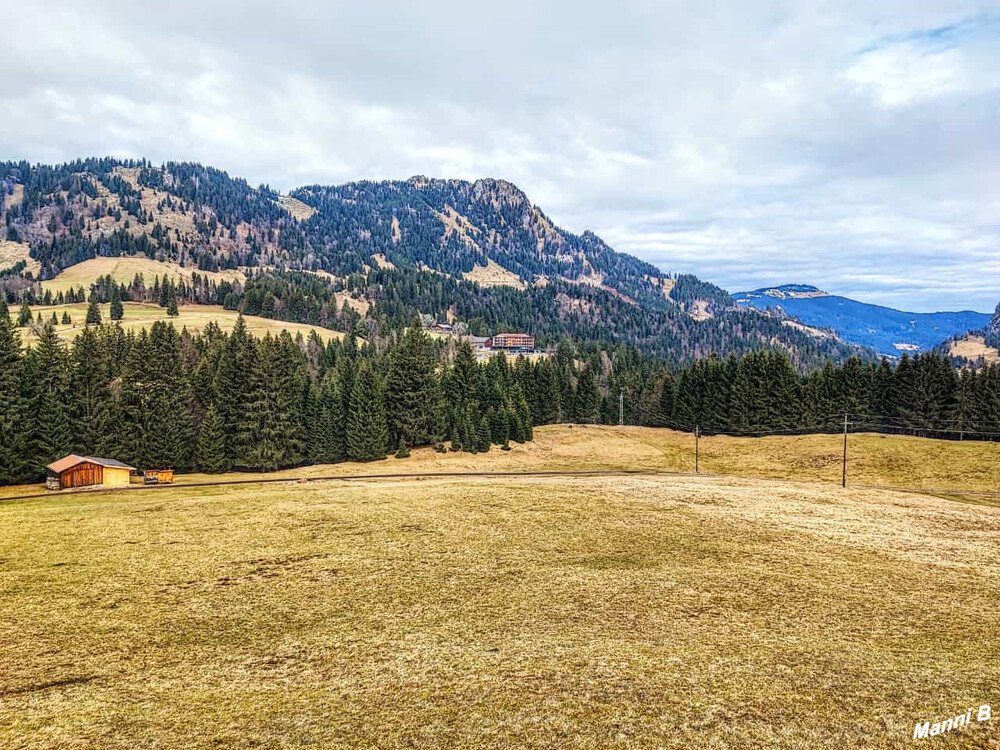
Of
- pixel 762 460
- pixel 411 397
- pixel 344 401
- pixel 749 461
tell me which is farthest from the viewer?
pixel 411 397

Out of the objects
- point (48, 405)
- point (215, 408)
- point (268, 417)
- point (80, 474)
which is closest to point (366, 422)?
point (268, 417)

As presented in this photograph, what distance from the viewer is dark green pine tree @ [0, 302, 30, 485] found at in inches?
2719

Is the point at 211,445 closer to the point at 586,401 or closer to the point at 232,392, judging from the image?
the point at 232,392

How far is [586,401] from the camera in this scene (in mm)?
140250

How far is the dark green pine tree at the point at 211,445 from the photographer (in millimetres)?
82562

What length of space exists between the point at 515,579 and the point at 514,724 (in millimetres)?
12285

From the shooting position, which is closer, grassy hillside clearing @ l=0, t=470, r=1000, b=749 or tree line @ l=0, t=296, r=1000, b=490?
grassy hillside clearing @ l=0, t=470, r=1000, b=749

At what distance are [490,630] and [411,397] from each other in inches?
3187

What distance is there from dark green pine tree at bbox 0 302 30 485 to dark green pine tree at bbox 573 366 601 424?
106356 millimetres

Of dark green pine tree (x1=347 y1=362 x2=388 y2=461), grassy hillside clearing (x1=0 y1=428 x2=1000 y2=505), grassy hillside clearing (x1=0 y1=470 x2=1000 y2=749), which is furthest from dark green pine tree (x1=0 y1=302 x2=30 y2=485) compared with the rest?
dark green pine tree (x1=347 y1=362 x2=388 y2=461)

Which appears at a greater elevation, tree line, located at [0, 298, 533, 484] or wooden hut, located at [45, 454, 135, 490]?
tree line, located at [0, 298, 533, 484]

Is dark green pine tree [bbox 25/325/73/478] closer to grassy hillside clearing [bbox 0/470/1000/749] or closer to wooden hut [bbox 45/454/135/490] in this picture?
wooden hut [bbox 45/454/135/490]

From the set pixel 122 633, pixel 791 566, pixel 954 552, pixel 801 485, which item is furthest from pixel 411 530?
pixel 801 485

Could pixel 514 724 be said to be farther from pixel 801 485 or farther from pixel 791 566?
pixel 801 485
